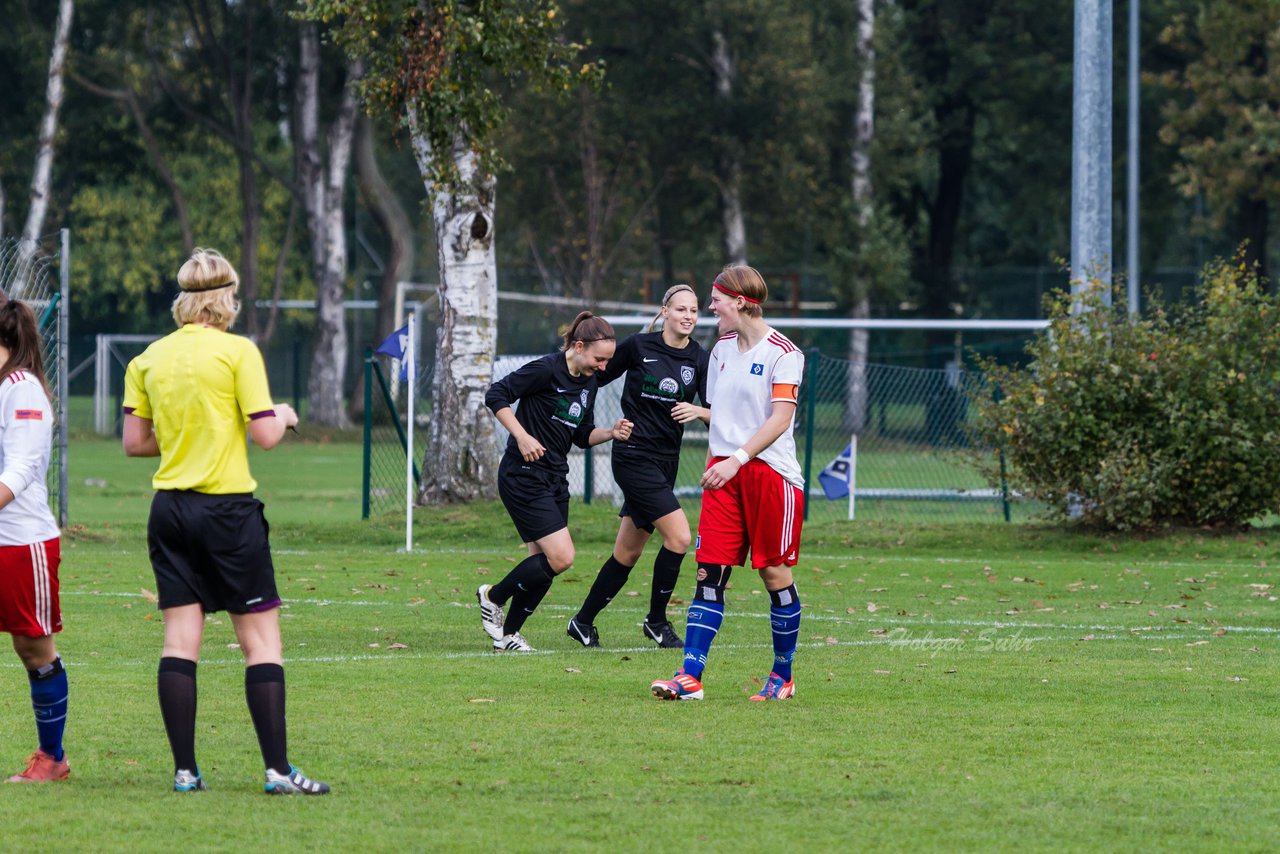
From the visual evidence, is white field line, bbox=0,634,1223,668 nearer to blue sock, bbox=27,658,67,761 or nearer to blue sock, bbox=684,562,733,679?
blue sock, bbox=684,562,733,679

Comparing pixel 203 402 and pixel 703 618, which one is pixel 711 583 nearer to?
pixel 703 618

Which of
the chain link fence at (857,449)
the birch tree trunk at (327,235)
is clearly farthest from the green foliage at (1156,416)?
the birch tree trunk at (327,235)

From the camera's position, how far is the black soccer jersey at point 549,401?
9203 mm

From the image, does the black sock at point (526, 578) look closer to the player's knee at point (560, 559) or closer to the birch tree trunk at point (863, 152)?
the player's knee at point (560, 559)

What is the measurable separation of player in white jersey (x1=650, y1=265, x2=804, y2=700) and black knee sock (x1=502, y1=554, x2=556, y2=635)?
1.53m

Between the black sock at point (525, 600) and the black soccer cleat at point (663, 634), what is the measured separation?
25.7 inches

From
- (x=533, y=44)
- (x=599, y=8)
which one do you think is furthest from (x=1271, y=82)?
(x=533, y=44)

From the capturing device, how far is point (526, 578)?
30.1 ft

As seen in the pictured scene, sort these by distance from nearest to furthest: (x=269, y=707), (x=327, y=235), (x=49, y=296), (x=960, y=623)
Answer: (x=269, y=707), (x=960, y=623), (x=49, y=296), (x=327, y=235)

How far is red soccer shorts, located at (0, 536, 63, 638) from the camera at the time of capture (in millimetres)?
5793

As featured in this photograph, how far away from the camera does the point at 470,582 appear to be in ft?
41.5

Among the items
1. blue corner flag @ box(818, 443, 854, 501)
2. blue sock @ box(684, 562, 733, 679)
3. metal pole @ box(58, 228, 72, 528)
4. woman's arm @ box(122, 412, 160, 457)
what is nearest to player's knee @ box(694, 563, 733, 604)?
blue sock @ box(684, 562, 733, 679)

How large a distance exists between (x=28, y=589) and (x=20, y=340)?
2.69ft

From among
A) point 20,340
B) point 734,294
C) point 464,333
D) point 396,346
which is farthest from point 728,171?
point 20,340
